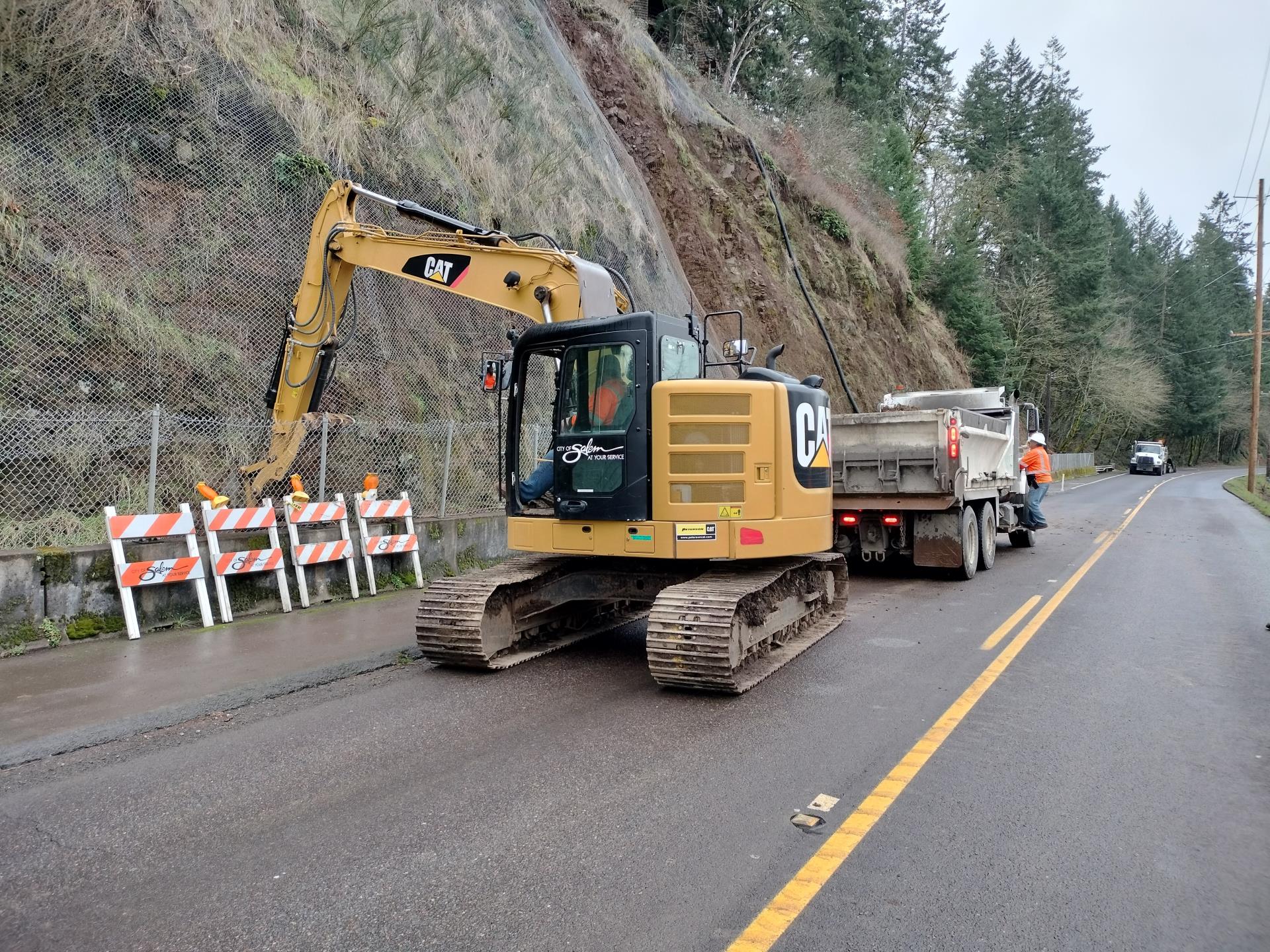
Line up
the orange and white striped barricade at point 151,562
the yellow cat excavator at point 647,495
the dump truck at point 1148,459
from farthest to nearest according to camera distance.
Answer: the dump truck at point 1148,459 < the orange and white striped barricade at point 151,562 < the yellow cat excavator at point 647,495

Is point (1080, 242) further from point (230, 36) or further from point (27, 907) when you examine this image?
point (27, 907)

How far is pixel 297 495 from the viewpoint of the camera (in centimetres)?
923

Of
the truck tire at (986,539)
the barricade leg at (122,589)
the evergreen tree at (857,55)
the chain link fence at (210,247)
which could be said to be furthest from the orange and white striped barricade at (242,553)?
the evergreen tree at (857,55)

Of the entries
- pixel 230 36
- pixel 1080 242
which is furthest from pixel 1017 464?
pixel 1080 242

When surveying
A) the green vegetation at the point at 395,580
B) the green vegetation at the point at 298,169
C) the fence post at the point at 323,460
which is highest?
the green vegetation at the point at 298,169

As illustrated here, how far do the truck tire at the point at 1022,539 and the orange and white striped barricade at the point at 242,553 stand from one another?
1162cm

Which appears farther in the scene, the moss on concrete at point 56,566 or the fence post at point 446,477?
the fence post at point 446,477

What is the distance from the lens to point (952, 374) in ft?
119

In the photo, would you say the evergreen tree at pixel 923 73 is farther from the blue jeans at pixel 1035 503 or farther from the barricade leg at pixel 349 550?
the barricade leg at pixel 349 550

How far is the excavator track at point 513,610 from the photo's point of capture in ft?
21.2

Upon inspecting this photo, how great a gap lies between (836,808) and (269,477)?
740cm

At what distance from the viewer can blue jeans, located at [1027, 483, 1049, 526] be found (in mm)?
14812

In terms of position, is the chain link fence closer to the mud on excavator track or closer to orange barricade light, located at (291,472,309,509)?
orange barricade light, located at (291,472,309,509)

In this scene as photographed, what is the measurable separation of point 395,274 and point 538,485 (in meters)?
2.80
